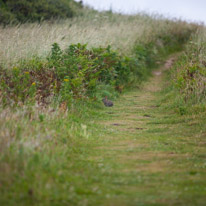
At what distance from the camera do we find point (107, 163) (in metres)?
3.82

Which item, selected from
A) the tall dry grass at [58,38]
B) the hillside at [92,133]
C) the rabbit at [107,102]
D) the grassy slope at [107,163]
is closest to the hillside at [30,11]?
the tall dry grass at [58,38]

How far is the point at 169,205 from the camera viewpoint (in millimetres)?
2678

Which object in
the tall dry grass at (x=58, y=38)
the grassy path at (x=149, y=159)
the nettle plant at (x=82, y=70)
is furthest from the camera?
the tall dry grass at (x=58, y=38)

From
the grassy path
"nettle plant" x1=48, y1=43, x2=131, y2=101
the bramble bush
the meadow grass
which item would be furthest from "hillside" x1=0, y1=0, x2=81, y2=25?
the grassy path

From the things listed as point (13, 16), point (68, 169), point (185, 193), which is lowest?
point (68, 169)

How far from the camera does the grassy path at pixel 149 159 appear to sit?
290 cm

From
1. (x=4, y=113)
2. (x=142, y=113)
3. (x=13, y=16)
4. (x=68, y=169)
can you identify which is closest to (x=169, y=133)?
(x=142, y=113)

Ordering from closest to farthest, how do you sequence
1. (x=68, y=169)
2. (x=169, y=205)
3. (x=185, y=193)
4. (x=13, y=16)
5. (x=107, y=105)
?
(x=169, y=205), (x=185, y=193), (x=68, y=169), (x=107, y=105), (x=13, y=16)

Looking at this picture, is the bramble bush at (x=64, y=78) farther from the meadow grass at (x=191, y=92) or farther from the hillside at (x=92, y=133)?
the meadow grass at (x=191, y=92)

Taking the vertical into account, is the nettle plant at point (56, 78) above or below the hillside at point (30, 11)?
below

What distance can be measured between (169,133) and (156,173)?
76.4 inches

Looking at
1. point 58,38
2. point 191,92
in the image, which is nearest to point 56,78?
point 58,38

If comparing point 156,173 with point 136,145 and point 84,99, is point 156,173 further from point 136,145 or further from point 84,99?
point 84,99

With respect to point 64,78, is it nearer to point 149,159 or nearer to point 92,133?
point 92,133
